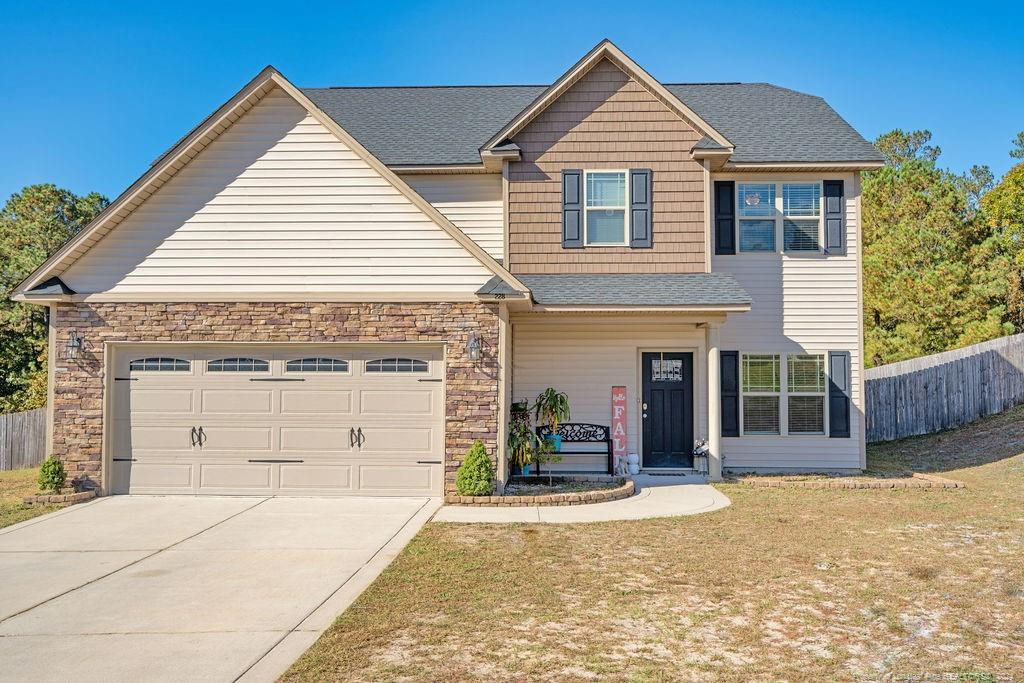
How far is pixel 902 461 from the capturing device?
1593 centimetres

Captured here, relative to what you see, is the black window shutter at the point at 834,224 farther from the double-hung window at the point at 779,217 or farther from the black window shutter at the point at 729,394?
the black window shutter at the point at 729,394

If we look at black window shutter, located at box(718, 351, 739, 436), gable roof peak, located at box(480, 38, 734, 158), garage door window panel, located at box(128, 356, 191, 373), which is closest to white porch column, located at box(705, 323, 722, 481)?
black window shutter, located at box(718, 351, 739, 436)

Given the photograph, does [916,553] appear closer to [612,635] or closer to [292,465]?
[612,635]

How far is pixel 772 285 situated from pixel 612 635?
34.2 ft

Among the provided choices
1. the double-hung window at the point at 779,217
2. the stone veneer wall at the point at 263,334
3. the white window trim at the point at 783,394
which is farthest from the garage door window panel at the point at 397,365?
the double-hung window at the point at 779,217

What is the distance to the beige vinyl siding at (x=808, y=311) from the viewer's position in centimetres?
1426

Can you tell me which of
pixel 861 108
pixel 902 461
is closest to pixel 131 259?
pixel 902 461

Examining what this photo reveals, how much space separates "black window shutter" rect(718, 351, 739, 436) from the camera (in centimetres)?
1428

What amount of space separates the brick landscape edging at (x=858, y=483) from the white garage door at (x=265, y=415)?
5981 mm

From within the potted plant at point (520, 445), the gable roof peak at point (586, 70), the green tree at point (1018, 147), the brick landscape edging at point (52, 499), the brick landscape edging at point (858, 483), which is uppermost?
the green tree at point (1018, 147)

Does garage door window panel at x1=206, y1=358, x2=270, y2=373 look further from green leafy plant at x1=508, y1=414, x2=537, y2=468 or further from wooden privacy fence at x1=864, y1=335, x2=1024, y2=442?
wooden privacy fence at x1=864, y1=335, x2=1024, y2=442

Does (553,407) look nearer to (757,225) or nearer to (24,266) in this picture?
(757,225)

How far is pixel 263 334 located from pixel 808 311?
10.2 metres

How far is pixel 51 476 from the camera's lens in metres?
10.9
